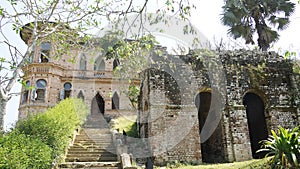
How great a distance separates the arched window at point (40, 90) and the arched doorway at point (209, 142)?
1407 centimetres

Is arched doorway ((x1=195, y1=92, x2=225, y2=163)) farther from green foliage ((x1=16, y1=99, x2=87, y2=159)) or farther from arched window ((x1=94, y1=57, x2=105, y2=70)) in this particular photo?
arched window ((x1=94, y1=57, x2=105, y2=70))

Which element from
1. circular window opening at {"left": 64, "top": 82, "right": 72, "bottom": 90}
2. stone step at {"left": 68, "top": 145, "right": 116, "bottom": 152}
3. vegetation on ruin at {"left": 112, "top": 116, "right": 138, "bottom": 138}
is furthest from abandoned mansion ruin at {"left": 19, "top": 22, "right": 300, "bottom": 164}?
circular window opening at {"left": 64, "top": 82, "right": 72, "bottom": 90}

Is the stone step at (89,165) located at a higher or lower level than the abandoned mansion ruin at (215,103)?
lower

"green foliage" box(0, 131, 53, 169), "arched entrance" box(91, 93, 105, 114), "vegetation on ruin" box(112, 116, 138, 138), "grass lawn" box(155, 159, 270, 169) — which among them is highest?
"arched entrance" box(91, 93, 105, 114)

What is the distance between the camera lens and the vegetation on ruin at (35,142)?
213 inches

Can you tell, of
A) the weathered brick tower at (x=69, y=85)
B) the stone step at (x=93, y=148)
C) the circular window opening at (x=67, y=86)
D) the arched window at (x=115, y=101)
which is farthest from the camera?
the circular window opening at (x=67, y=86)

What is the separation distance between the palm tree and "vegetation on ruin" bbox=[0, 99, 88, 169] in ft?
39.0

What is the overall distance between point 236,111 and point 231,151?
5.60 ft

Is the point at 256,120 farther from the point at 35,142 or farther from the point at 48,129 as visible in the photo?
the point at 35,142

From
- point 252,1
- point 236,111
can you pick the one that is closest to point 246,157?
point 236,111

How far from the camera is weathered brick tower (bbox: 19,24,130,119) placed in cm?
2241

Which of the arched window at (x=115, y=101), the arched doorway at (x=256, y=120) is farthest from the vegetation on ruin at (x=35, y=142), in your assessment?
the arched window at (x=115, y=101)

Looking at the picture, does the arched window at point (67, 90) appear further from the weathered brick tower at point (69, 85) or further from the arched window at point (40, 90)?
the arched window at point (40, 90)

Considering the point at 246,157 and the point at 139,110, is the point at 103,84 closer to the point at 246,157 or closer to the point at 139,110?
the point at 139,110
